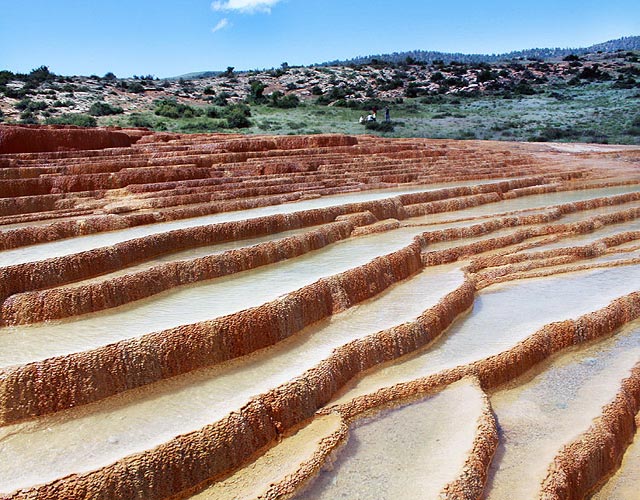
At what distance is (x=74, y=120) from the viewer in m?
20.8

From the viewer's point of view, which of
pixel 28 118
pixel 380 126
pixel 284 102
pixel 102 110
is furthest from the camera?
pixel 284 102

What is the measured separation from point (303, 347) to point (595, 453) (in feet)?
6.99

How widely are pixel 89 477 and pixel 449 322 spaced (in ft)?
12.1

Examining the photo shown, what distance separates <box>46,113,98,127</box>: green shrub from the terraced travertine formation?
448 inches

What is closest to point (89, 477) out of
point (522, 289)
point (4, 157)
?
point (522, 289)

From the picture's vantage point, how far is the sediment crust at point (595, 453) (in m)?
3.84

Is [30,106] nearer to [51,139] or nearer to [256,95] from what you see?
[256,95]

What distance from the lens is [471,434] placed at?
13.2ft

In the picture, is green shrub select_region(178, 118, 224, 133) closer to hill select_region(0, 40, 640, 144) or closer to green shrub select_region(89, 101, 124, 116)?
hill select_region(0, 40, 640, 144)

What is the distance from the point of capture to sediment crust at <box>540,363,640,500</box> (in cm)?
384

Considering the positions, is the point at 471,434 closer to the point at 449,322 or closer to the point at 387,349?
the point at 387,349

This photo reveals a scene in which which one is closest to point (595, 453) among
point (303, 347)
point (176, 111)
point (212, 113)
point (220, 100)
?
point (303, 347)

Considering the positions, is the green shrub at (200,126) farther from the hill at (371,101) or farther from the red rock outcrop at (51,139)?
the red rock outcrop at (51,139)

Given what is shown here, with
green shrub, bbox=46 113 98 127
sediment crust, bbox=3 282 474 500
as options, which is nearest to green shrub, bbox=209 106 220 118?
green shrub, bbox=46 113 98 127
